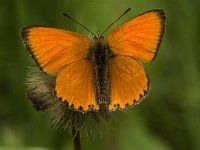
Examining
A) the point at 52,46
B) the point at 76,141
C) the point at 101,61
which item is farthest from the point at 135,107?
the point at 76,141

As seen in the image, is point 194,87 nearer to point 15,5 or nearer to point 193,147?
point 193,147

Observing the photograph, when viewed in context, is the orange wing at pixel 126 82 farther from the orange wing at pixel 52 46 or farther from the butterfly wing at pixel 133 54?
the orange wing at pixel 52 46

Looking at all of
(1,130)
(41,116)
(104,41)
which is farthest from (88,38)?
(1,130)

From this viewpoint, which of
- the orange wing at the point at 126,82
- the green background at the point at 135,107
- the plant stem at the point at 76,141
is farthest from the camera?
the green background at the point at 135,107

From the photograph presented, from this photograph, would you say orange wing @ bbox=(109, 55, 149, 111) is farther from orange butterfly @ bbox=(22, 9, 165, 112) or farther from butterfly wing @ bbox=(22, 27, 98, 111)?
butterfly wing @ bbox=(22, 27, 98, 111)

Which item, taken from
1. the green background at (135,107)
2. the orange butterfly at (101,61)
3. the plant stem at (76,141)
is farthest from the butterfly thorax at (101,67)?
the green background at (135,107)

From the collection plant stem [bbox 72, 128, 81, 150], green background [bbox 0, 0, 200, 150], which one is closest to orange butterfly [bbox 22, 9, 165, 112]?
plant stem [bbox 72, 128, 81, 150]
